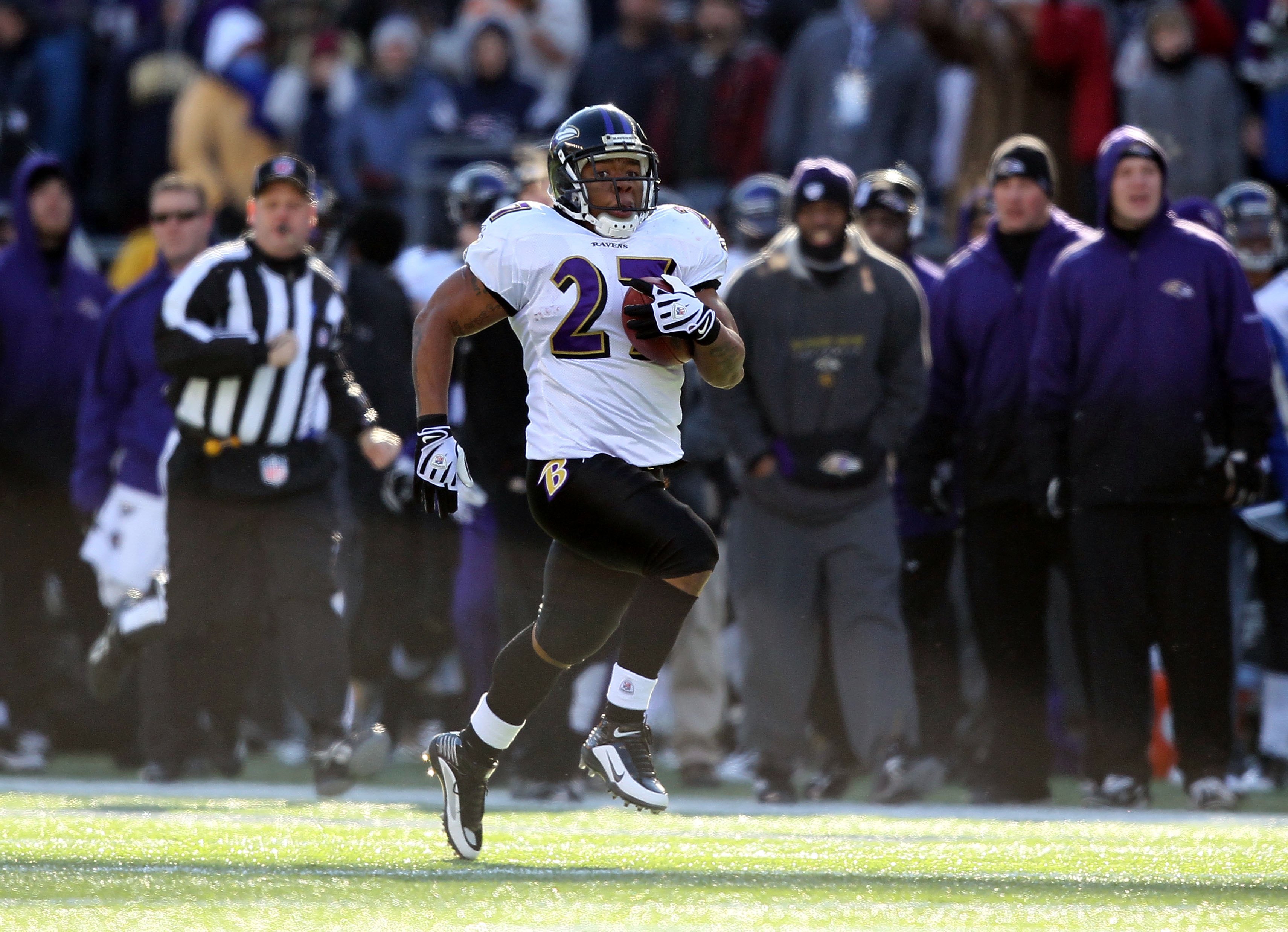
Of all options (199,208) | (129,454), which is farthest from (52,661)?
(199,208)

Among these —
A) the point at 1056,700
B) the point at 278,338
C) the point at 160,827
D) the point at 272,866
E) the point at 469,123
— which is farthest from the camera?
the point at 469,123

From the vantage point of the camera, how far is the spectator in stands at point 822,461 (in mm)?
7695

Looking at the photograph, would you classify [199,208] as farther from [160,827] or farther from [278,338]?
[160,827]

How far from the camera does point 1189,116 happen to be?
377 inches

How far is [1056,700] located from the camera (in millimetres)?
8906

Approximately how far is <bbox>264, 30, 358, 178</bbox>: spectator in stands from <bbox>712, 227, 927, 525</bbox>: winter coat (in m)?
4.43

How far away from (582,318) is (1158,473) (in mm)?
2799

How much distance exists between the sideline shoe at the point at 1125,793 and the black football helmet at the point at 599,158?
3.00 metres

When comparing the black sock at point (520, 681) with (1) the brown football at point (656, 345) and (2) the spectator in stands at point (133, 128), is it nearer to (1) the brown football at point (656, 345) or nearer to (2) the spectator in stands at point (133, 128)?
(1) the brown football at point (656, 345)

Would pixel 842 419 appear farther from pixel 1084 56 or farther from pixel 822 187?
pixel 1084 56

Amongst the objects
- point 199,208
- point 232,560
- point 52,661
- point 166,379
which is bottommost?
point 52,661

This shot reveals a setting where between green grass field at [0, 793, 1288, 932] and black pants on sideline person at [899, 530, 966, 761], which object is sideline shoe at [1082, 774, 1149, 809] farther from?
black pants on sideline person at [899, 530, 966, 761]

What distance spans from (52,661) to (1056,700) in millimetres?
4266

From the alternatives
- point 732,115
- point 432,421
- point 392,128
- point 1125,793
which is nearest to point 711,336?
point 432,421
